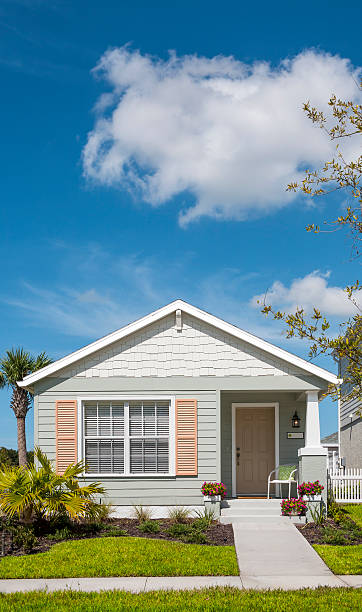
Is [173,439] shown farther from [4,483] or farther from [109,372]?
[4,483]

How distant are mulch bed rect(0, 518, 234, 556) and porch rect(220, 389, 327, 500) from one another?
2933mm

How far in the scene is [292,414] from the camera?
1731cm

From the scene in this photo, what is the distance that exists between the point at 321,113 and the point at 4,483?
9.57 m

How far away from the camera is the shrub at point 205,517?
13.9m

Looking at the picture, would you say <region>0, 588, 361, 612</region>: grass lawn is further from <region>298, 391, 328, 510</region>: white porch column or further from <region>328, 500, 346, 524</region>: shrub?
<region>298, 391, 328, 510</region>: white porch column

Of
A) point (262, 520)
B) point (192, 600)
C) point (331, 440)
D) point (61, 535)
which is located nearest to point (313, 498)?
point (262, 520)

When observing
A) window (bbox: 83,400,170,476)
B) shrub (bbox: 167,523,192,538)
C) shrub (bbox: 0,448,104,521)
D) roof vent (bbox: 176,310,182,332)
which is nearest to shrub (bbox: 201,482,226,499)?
window (bbox: 83,400,170,476)

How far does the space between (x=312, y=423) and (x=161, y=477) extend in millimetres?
3674

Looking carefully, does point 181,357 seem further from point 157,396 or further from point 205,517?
point 205,517

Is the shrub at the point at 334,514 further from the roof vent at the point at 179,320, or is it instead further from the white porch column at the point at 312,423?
the roof vent at the point at 179,320

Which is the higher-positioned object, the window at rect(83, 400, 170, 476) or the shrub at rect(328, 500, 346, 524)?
the window at rect(83, 400, 170, 476)

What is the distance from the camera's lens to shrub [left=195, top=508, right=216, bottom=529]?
13948 millimetres

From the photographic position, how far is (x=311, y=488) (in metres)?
14.9

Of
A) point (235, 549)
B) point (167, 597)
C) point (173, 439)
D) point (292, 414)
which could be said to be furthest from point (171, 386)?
point (167, 597)
